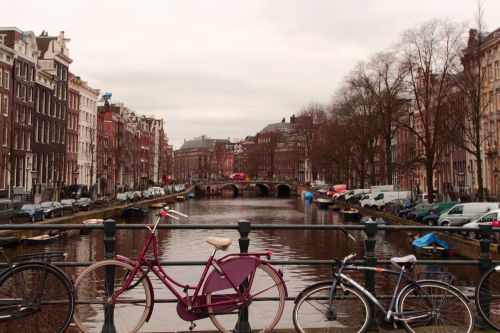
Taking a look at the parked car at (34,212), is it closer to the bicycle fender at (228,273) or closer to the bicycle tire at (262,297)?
the bicycle tire at (262,297)

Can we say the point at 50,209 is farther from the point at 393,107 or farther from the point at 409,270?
the point at 409,270

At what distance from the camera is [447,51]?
142ft

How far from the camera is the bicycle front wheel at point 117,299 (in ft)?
19.7

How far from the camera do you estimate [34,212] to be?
124 ft

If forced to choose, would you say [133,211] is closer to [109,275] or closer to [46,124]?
[46,124]

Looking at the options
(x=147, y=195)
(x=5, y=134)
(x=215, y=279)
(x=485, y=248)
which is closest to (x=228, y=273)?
(x=215, y=279)

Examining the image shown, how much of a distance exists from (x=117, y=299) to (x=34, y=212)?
34294 millimetres

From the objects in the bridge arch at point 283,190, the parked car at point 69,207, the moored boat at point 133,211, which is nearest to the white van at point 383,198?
the moored boat at point 133,211

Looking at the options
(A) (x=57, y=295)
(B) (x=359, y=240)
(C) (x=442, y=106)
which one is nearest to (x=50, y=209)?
(B) (x=359, y=240)

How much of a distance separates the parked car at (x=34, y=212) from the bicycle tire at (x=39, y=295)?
33.4 metres

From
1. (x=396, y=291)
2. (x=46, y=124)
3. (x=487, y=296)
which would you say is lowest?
(x=487, y=296)

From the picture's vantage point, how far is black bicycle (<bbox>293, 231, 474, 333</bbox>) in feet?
19.7

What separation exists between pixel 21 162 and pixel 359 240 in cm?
3678

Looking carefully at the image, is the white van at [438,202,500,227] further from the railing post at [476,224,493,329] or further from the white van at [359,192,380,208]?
the railing post at [476,224,493,329]
